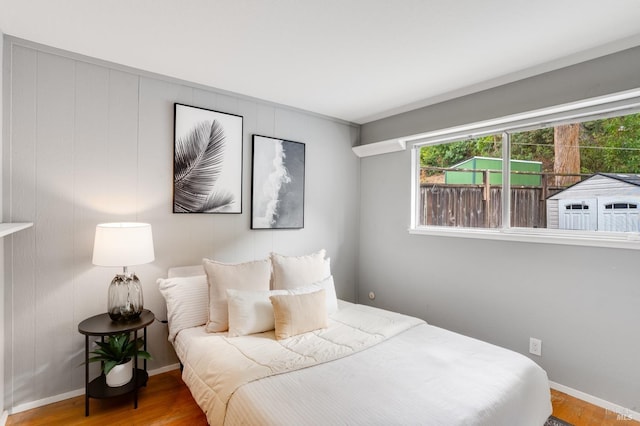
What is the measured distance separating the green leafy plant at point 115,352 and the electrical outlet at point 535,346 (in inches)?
114

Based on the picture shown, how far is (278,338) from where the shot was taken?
7.43 ft

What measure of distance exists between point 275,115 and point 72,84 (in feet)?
5.41

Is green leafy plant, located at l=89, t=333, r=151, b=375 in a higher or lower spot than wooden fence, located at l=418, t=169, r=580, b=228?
lower

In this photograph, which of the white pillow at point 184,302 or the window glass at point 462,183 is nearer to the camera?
the white pillow at point 184,302

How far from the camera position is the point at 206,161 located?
9.66 ft

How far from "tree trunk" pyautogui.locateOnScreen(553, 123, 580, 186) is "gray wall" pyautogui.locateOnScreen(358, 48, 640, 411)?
27 cm

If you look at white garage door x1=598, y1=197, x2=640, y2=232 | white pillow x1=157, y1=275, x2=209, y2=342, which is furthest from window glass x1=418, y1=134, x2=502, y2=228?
white pillow x1=157, y1=275, x2=209, y2=342

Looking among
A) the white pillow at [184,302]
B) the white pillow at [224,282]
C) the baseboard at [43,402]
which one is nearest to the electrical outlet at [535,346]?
the white pillow at [224,282]

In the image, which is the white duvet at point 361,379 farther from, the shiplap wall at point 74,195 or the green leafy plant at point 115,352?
the shiplap wall at point 74,195

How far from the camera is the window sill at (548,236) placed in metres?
2.25

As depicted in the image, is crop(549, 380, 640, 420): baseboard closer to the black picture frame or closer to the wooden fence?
the wooden fence

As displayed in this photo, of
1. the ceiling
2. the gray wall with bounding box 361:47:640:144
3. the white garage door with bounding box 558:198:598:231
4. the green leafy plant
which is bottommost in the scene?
the green leafy plant

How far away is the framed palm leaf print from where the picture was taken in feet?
9.25

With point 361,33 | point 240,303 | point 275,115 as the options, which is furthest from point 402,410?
point 275,115
